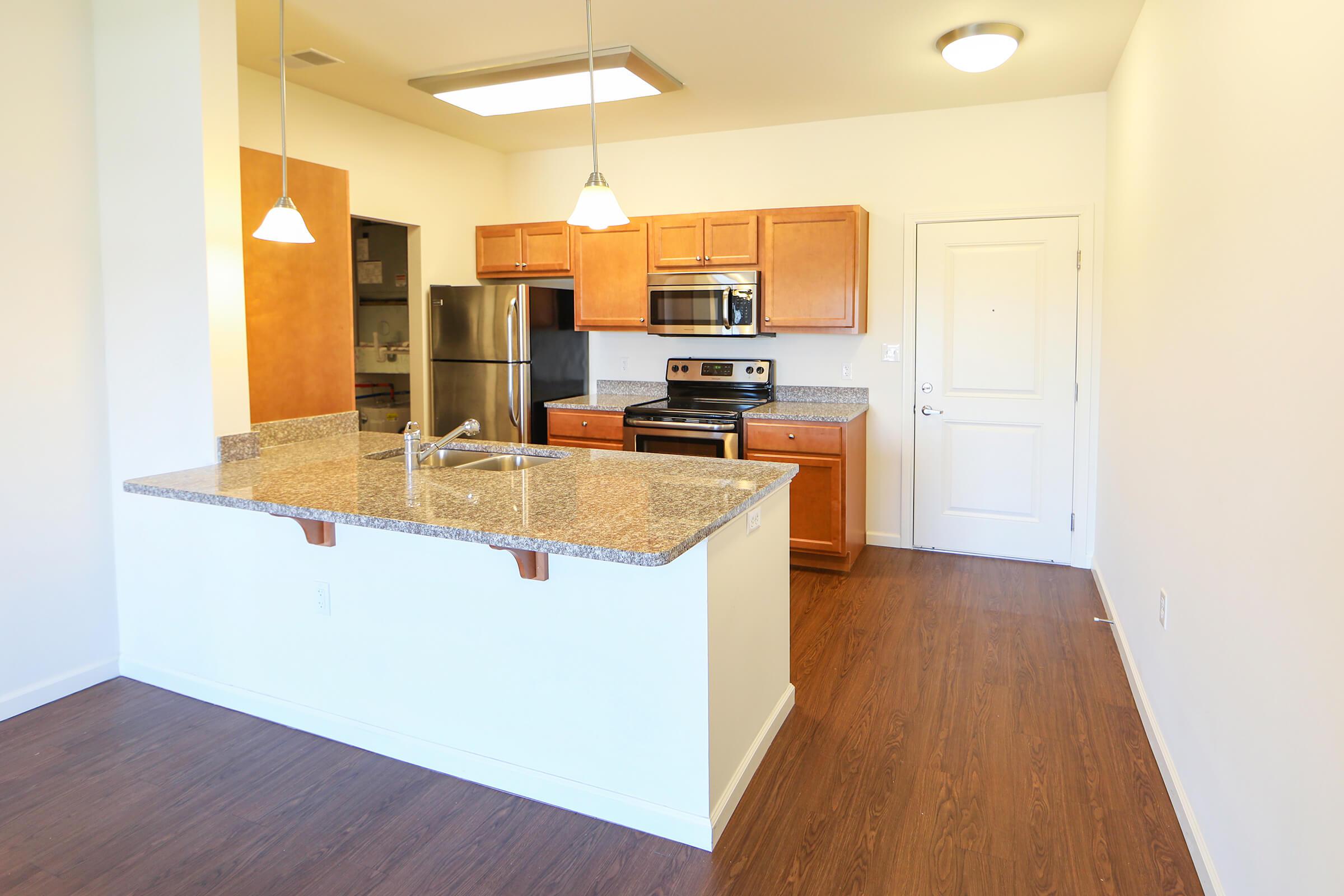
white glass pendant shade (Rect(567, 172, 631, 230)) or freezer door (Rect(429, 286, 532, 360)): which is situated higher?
white glass pendant shade (Rect(567, 172, 631, 230))

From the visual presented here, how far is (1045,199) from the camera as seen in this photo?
14.5 feet

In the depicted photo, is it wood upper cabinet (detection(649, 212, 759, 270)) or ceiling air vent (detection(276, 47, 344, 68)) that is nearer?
ceiling air vent (detection(276, 47, 344, 68))

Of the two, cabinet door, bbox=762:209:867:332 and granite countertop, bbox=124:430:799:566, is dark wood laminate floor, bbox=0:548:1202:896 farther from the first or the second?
cabinet door, bbox=762:209:867:332

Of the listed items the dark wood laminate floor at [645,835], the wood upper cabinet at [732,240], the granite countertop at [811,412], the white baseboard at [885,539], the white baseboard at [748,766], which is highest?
the wood upper cabinet at [732,240]

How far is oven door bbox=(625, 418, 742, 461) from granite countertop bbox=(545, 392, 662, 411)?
202 millimetres

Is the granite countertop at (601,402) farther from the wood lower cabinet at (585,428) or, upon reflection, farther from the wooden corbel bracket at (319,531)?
the wooden corbel bracket at (319,531)

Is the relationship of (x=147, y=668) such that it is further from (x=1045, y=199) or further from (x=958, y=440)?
(x=1045, y=199)

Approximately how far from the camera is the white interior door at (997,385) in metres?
4.46

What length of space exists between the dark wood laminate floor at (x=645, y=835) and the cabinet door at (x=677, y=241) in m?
2.64

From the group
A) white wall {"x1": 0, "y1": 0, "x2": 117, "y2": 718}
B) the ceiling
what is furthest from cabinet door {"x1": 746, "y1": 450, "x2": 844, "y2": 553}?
white wall {"x1": 0, "y1": 0, "x2": 117, "y2": 718}

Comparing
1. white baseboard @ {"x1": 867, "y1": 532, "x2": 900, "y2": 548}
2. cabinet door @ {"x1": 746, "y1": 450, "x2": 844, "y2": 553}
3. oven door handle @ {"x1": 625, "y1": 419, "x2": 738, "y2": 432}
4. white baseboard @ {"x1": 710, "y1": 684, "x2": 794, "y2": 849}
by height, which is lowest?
white baseboard @ {"x1": 710, "y1": 684, "x2": 794, "y2": 849}

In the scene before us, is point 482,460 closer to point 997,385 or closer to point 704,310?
point 704,310

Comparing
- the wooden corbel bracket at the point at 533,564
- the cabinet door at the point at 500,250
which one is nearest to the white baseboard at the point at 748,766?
the wooden corbel bracket at the point at 533,564

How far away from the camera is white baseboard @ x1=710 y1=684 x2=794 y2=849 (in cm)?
212
